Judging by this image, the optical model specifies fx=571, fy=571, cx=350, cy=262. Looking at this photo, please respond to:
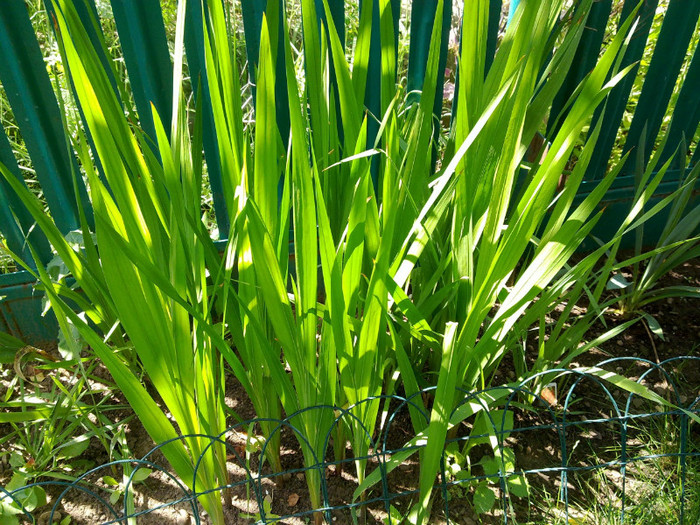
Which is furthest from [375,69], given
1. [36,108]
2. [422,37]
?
[36,108]

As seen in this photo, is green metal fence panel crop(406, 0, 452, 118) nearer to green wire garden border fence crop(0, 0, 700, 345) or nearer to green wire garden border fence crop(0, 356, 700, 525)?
green wire garden border fence crop(0, 0, 700, 345)

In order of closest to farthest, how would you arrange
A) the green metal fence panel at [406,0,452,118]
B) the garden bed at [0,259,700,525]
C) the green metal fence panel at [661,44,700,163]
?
the garden bed at [0,259,700,525], the green metal fence panel at [406,0,452,118], the green metal fence panel at [661,44,700,163]

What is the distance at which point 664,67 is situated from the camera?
6.13 ft

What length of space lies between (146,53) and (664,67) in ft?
5.27

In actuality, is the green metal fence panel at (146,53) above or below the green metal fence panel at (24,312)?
above

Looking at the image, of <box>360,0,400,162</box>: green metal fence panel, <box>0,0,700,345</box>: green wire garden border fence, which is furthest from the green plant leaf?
<box>360,0,400,162</box>: green metal fence panel

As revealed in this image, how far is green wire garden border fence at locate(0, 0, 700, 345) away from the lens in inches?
55.6

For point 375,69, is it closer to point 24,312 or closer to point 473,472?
point 473,472

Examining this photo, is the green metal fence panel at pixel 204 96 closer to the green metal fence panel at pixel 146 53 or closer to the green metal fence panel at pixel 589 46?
the green metal fence panel at pixel 146 53

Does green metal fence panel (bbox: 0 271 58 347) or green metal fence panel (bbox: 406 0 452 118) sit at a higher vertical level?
green metal fence panel (bbox: 406 0 452 118)

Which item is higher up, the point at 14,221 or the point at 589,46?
the point at 589,46

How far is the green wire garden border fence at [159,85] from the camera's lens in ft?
4.63

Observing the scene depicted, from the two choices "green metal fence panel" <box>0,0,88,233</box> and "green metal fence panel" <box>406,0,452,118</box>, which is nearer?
"green metal fence panel" <box>0,0,88,233</box>

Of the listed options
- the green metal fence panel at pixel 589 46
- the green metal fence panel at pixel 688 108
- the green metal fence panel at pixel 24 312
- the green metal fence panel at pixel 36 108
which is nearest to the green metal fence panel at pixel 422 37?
the green metal fence panel at pixel 589 46
